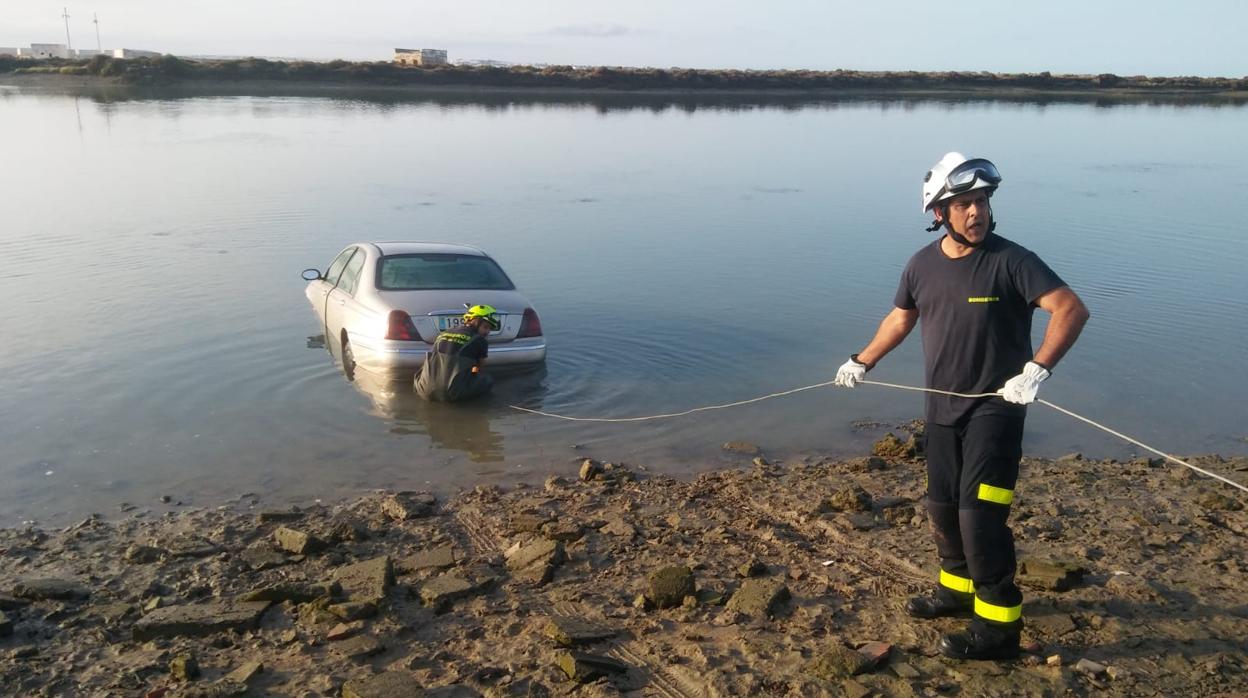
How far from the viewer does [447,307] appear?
11.2m

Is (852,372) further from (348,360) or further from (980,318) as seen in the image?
(348,360)

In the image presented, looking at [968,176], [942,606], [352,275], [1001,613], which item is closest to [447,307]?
[352,275]

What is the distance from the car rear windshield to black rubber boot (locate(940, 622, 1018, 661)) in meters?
7.66

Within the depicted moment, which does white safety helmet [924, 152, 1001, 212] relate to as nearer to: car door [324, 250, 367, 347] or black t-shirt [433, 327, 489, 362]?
black t-shirt [433, 327, 489, 362]

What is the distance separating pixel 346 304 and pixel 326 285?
1.38 meters

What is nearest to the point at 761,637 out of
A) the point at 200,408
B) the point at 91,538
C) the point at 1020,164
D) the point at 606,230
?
the point at 91,538

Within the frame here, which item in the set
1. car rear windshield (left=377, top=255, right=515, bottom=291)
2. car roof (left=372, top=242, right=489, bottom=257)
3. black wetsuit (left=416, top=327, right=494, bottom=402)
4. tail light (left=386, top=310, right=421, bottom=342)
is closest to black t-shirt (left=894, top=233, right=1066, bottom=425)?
black wetsuit (left=416, top=327, right=494, bottom=402)

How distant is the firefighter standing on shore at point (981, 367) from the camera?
16.1 feet

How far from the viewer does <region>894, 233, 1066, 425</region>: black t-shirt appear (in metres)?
4.95

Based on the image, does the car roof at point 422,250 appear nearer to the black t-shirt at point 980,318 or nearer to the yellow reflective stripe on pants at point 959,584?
the black t-shirt at point 980,318

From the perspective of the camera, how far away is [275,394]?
10.9 meters

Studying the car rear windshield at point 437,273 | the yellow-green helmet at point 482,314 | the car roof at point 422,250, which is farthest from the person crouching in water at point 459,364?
the car roof at point 422,250

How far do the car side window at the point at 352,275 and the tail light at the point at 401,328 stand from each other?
3.52 feet

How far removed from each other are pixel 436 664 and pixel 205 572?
6.92 ft
